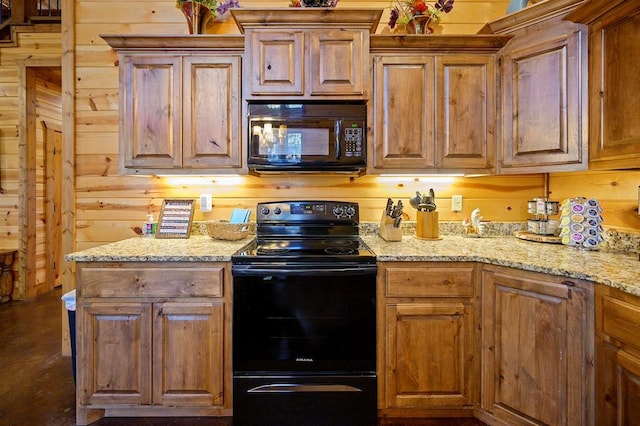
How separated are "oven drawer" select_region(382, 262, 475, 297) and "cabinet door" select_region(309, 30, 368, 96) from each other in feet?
3.54

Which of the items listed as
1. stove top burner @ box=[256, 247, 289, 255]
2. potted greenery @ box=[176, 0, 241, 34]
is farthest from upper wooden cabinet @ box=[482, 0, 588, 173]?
potted greenery @ box=[176, 0, 241, 34]

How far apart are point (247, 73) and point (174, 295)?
136 cm

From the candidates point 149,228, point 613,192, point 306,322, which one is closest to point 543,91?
point 613,192

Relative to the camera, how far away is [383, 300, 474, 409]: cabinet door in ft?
5.68

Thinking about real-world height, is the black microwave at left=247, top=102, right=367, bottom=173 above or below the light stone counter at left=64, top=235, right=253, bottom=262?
above

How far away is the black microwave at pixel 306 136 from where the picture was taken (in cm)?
197

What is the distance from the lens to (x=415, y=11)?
211 centimetres

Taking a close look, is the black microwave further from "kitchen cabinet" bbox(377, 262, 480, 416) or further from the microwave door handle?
"kitchen cabinet" bbox(377, 262, 480, 416)

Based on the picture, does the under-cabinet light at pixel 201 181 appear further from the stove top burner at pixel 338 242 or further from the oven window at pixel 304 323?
the oven window at pixel 304 323

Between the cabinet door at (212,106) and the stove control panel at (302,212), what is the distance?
40cm

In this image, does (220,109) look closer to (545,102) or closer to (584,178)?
(545,102)

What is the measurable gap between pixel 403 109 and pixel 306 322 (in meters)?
1.42

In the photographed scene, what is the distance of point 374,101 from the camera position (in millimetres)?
2057

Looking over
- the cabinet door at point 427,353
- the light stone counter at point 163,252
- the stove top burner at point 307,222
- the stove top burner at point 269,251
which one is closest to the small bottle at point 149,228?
the light stone counter at point 163,252
